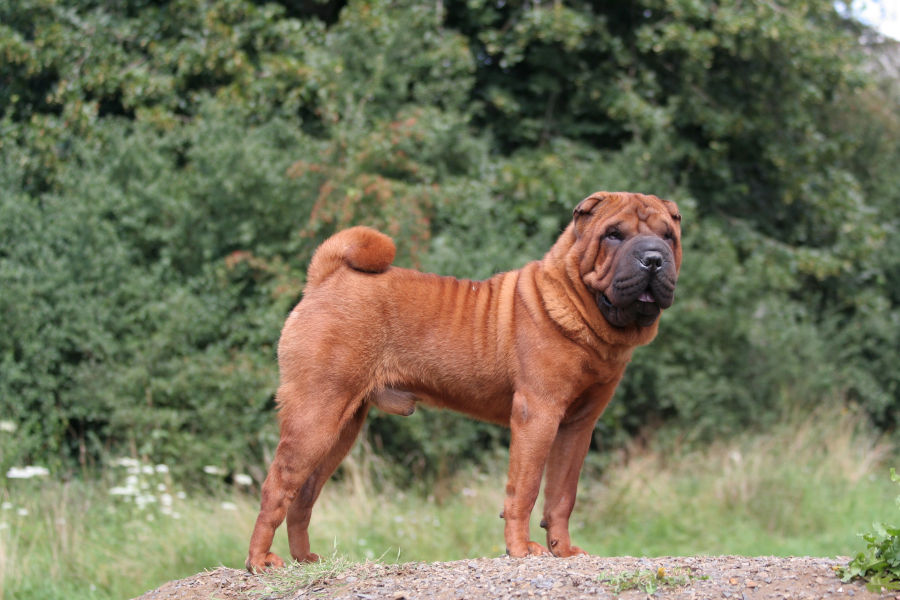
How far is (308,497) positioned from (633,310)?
2094mm

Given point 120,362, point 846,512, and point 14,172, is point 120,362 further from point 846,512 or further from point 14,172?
point 846,512

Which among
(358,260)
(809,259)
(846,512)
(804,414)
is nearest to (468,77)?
(809,259)

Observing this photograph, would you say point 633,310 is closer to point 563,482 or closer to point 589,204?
point 589,204

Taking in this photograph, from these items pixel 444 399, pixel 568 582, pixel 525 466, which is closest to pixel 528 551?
pixel 525 466

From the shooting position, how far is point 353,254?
16.8ft

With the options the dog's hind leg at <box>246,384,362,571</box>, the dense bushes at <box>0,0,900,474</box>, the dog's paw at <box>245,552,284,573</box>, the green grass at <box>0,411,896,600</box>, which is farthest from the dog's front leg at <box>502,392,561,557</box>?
the dense bushes at <box>0,0,900,474</box>

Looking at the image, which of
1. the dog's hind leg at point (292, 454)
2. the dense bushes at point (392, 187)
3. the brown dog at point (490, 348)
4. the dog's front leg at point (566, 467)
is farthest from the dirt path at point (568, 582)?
the dense bushes at point (392, 187)

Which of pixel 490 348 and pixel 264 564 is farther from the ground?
pixel 490 348

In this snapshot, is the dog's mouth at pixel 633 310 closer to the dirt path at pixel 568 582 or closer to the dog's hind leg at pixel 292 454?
the dirt path at pixel 568 582

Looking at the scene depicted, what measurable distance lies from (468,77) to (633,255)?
9.35 meters

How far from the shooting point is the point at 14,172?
11273mm

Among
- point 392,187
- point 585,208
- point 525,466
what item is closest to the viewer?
point 525,466

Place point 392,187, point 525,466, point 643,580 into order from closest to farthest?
A: point 643,580 < point 525,466 < point 392,187

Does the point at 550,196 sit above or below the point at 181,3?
below
